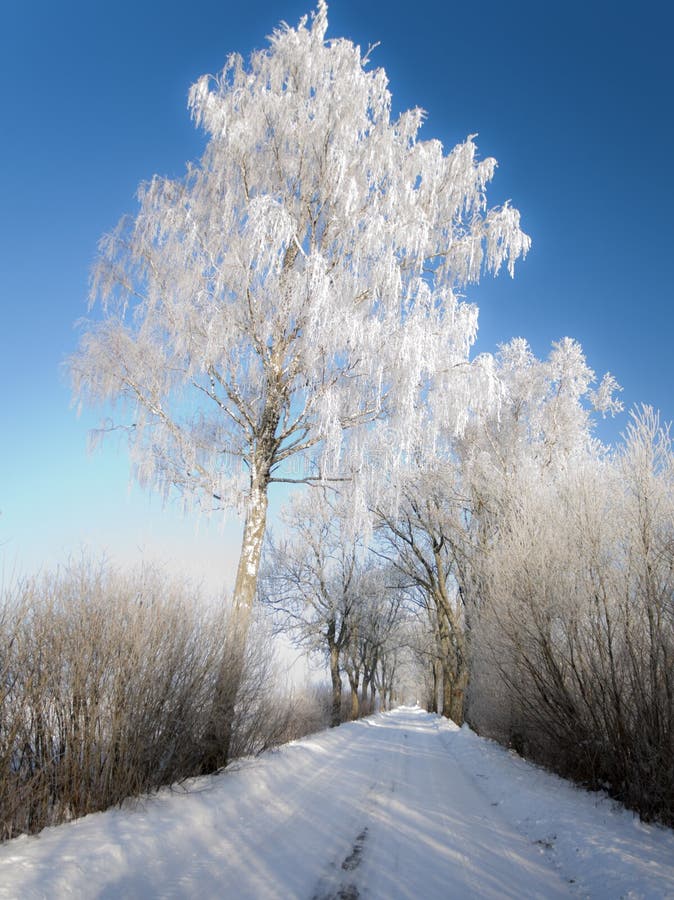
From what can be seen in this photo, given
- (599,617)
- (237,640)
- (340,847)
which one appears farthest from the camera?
(237,640)

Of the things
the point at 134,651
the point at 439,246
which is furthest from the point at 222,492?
the point at 439,246

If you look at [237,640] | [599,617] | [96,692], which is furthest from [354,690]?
[96,692]

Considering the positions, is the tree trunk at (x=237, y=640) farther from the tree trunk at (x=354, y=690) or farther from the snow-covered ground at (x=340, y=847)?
the tree trunk at (x=354, y=690)

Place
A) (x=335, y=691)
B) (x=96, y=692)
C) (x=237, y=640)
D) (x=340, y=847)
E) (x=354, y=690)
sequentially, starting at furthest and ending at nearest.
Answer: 1. (x=354, y=690)
2. (x=335, y=691)
3. (x=237, y=640)
4. (x=96, y=692)
5. (x=340, y=847)

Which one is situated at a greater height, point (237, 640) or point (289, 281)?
point (289, 281)

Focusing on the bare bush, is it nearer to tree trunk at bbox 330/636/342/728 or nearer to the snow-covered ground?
the snow-covered ground

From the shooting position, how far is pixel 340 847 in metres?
4.01

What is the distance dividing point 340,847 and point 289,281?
21.2 ft

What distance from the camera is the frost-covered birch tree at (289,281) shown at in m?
6.98

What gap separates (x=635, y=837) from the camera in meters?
4.38

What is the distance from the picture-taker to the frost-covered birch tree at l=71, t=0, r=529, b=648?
698 centimetres

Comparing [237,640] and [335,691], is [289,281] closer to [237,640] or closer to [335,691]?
[237,640]

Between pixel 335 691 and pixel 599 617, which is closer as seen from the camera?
pixel 599 617

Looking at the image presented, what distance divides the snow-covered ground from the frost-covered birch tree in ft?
8.96
